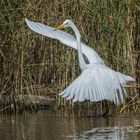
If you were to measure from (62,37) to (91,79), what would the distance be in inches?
63.2

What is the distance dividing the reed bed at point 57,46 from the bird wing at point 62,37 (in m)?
0.16

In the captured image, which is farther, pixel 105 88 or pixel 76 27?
pixel 76 27

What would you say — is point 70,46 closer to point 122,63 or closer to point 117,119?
point 122,63

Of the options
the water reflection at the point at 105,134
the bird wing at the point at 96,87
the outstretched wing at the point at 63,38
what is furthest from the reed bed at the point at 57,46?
the water reflection at the point at 105,134

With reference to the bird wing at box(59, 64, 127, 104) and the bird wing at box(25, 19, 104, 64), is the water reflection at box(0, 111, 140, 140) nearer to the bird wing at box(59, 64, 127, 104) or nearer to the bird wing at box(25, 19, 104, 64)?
the bird wing at box(59, 64, 127, 104)

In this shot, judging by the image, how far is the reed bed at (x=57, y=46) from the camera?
763cm

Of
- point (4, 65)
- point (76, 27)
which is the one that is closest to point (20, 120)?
point (4, 65)

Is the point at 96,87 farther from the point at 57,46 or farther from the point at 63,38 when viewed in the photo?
the point at 57,46

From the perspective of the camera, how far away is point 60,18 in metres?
8.07

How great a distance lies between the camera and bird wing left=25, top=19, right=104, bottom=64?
7561mm

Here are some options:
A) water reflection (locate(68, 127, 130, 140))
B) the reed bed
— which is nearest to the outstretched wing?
the reed bed

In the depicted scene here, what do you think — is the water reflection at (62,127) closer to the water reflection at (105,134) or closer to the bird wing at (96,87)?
the water reflection at (105,134)

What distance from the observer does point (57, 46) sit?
8133 millimetres

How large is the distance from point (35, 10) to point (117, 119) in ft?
6.86
